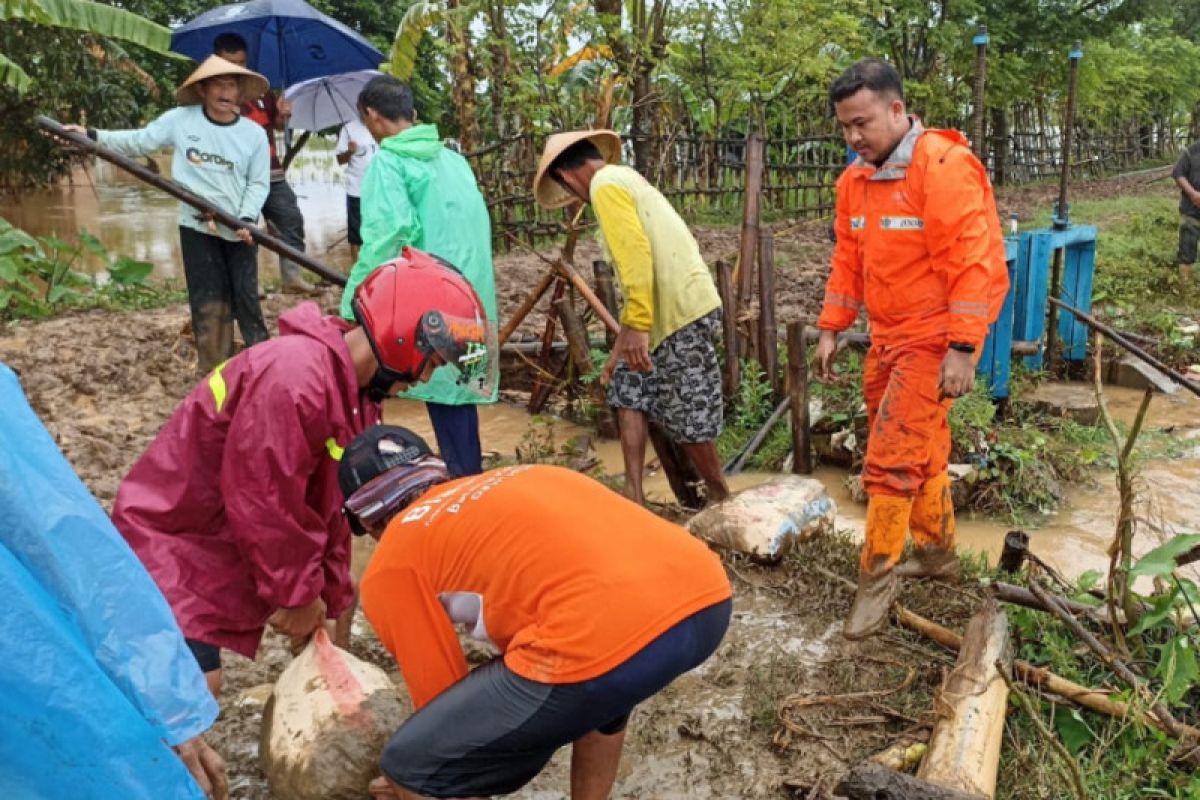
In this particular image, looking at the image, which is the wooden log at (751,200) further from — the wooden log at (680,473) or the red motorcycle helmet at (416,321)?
the red motorcycle helmet at (416,321)

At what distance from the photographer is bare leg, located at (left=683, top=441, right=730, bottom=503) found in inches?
171

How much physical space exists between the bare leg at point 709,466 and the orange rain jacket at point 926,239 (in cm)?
98

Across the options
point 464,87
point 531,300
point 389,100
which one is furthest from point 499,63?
point 389,100

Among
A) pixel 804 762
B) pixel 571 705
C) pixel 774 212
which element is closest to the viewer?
pixel 571 705

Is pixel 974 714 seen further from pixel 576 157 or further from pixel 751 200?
pixel 751 200

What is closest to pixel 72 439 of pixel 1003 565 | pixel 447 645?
pixel 447 645

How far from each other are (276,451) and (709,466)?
243cm

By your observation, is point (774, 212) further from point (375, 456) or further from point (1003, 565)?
point (375, 456)

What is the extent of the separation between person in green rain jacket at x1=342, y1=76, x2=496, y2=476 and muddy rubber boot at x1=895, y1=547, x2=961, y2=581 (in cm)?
170

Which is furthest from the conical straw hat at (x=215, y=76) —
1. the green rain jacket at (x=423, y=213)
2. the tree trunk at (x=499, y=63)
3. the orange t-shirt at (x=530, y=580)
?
the tree trunk at (x=499, y=63)

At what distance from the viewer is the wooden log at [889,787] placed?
2.32 metres

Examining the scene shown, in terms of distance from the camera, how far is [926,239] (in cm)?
336

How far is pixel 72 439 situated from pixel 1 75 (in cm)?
415

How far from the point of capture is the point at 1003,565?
11.7 feet
